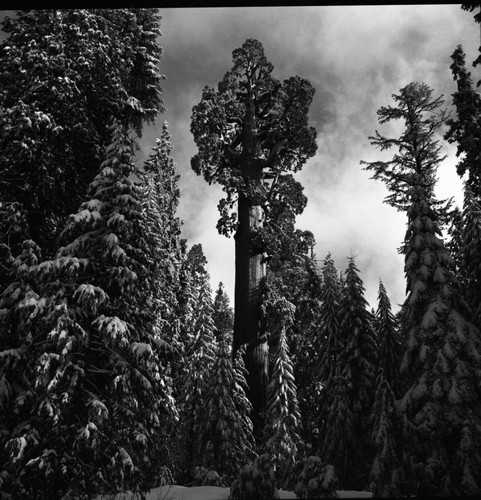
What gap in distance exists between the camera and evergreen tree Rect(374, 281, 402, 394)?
14.7 meters

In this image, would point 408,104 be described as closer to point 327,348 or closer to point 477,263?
point 477,263

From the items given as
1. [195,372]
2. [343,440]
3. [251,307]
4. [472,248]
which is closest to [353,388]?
[343,440]

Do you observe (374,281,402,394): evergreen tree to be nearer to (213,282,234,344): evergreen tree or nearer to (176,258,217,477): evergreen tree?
(176,258,217,477): evergreen tree

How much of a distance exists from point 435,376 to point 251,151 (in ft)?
35.0

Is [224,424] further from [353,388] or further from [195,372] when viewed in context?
[195,372]

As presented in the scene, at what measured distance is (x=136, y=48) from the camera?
15.2 metres

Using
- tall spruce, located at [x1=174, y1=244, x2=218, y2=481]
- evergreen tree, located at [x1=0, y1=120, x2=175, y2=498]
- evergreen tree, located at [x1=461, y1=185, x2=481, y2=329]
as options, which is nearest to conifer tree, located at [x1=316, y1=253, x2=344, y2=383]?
evergreen tree, located at [x1=461, y1=185, x2=481, y2=329]

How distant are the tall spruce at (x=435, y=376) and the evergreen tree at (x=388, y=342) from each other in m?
5.09

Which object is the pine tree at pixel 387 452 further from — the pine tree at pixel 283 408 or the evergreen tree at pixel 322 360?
the evergreen tree at pixel 322 360

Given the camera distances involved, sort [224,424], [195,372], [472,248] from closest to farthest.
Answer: [224,424] < [472,248] < [195,372]

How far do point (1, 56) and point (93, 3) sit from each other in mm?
15229

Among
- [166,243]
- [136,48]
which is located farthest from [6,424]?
[166,243]

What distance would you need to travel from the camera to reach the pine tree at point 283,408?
13.7m

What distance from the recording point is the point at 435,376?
8.95 m
